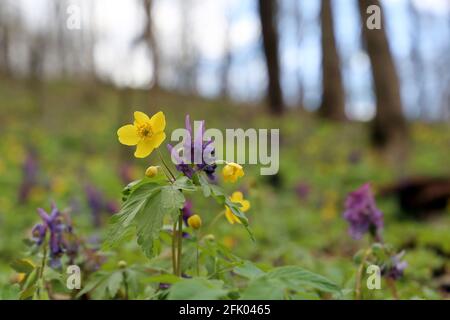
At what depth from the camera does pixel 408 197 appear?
6891 mm

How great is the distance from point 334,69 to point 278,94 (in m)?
2.46

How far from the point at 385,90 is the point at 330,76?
5.41 metres

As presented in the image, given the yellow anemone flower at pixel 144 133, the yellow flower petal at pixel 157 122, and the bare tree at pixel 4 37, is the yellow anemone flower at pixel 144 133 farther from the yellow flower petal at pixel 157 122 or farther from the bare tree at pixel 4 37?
the bare tree at pixel 4 37

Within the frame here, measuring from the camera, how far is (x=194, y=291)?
4.01ft

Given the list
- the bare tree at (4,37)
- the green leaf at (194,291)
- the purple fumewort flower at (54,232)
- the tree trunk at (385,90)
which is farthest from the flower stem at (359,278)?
the bare tree at (4,37)

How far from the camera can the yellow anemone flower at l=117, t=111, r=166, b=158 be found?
1557mm

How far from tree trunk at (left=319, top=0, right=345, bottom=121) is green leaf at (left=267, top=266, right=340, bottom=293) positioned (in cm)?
1454

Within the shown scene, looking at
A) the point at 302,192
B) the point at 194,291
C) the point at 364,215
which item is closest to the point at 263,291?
the point at 194,291

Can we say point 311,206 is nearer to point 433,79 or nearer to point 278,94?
point 278,94

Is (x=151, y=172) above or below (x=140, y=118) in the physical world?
below

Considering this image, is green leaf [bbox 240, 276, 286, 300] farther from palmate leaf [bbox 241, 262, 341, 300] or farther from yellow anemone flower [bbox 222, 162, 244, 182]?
yellow anemone flower [bbox 222, 162, 244, 182]

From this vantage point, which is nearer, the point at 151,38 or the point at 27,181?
the point at 27,181

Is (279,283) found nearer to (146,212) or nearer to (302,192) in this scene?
(146,212)
